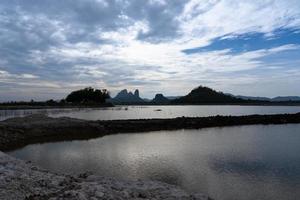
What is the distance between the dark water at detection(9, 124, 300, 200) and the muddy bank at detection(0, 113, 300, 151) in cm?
556

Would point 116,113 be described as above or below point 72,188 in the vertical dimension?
above

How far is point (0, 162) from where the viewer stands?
52.8ft

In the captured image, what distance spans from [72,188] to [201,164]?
34.4ft

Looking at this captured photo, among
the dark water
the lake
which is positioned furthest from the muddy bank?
the lake

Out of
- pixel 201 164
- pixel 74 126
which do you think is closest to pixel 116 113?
pixel 74 126

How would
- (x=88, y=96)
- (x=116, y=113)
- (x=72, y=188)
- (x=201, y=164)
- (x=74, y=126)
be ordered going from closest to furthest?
(x=72, y=188) < (x=201, y=164) < (x=74, y=126) < (x=116, y=113) < (x=88, y=96)

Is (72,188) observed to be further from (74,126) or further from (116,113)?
(116,113)

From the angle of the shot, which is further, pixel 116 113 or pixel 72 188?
pixel 116 113

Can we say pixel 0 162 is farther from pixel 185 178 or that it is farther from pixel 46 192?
pixel 185 178

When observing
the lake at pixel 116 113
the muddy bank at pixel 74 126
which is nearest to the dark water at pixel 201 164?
the muddy bank at pixel 74 126

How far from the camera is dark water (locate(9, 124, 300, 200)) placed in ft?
50.2

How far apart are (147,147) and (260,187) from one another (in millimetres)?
15256

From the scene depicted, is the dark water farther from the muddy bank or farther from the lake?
the lake

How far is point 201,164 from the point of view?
20.7m
